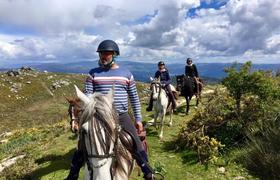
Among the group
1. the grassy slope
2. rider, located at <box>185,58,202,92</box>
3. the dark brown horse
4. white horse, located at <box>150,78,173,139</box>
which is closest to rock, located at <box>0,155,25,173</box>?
the grassy slope

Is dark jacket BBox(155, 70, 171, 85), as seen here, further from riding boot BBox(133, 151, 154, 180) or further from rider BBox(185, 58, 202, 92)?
riding boot BBox(133, 151, 154, 180)

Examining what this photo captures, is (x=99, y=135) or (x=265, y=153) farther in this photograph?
(x=265, y=153)

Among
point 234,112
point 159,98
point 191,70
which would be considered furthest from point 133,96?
point 191,70

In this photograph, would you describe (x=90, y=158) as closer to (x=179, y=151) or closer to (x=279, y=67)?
(x=179, y=151)

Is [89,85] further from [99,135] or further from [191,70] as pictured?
[191,70]

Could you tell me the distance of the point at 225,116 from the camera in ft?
52.1

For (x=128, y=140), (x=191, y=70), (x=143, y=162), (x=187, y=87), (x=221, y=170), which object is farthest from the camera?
(x=191, y=70)

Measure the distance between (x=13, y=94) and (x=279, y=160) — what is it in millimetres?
99721

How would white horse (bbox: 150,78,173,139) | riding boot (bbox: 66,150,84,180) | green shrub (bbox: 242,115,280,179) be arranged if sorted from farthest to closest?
white horse (bbox: 150,78,173,139)
green shrub (bbox: 242,115,280,179)
riding boot (bbox: 66,150,84,180)

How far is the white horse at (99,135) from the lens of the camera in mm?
5418

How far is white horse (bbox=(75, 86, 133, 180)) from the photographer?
5.42m

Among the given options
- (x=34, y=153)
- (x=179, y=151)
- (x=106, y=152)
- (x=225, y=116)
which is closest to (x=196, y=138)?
(x=179, y=151)

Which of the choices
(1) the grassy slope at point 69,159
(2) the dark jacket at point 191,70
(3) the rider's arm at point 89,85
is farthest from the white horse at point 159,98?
(3) the rider's arm at point 89,85

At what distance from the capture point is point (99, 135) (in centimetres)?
543
